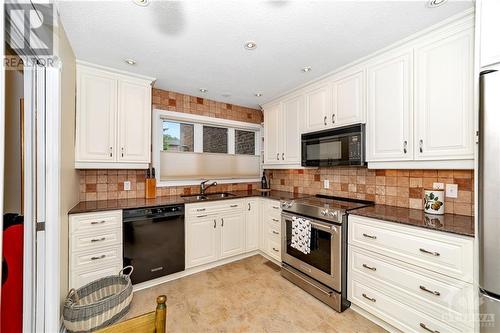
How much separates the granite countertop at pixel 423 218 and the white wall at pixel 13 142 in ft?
8.90

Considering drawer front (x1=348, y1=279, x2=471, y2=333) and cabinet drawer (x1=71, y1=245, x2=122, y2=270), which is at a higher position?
cabinet drawer (x1=71, y1=245, x2=122, y2=270)

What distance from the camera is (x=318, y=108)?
107 inches

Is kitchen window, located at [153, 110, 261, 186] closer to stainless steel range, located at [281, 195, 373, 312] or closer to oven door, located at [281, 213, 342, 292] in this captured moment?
stainless steel range, located at [281, 195, 373, 312]

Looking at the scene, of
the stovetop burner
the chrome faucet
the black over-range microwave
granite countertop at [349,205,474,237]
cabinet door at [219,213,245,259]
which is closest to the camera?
granite countertop at [349,205,474,237]

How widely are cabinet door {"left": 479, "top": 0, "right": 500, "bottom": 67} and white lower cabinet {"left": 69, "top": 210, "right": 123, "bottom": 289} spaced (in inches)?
124

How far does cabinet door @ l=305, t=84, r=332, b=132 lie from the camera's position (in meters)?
2.61

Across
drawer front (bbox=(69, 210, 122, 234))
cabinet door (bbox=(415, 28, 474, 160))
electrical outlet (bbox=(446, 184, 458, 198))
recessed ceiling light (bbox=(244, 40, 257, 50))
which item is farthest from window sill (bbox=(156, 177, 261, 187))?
electrical outlet (bbox=(446, 184, 458, 198))

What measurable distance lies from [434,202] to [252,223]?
7.11ft

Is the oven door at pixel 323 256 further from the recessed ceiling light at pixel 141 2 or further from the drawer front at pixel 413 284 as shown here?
the recessed ceiling light at pixel 141 2

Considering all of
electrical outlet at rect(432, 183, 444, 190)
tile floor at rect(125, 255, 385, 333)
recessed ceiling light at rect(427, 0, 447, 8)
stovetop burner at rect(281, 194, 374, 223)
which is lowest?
tile floor at rect(125, 255, 385, 333)

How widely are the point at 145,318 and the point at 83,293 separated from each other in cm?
181

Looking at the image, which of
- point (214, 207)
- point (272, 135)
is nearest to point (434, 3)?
point (272, 135)

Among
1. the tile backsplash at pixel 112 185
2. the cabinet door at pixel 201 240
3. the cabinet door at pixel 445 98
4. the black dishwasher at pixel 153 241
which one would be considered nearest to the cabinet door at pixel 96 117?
the tile backsplash at pixel 112 185

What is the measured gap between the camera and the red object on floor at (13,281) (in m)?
1.38
